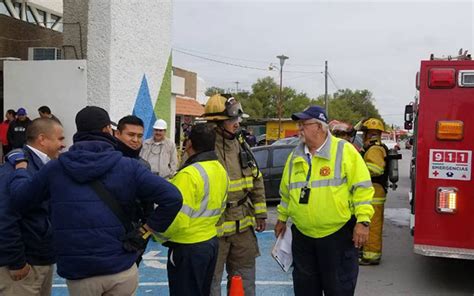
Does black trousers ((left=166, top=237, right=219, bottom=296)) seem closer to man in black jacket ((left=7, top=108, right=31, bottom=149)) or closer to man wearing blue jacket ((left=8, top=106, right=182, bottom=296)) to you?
man wearing blue jacket ((left=8, top=106, right=182, bottom=296))

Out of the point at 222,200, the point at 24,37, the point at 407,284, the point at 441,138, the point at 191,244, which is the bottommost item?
the point at 407,284

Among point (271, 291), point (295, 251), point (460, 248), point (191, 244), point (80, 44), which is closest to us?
point (191, 244)

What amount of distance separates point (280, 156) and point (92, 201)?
9.47 meters

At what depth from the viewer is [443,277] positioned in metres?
6.30

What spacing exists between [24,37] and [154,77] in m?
4.29

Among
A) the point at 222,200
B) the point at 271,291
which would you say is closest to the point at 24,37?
the point at 271,291

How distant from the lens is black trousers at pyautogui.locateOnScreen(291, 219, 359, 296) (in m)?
4.00

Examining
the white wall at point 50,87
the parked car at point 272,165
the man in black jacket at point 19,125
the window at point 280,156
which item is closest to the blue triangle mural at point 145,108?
the white wall at point 50,87

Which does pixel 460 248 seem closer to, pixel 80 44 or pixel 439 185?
pixel 439 185

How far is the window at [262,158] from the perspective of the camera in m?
12.0

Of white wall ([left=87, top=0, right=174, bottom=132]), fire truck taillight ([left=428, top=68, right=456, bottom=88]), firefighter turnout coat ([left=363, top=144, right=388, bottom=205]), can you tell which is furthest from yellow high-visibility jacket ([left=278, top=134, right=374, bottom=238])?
white wall ([left=87, top=0, right=174, bottom=132])

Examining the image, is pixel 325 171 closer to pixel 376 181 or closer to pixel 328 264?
pixel 328 264

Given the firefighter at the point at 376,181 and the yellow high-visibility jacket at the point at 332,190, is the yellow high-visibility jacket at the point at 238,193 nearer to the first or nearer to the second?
the yellow high-visibility jacket at the point at 332,190

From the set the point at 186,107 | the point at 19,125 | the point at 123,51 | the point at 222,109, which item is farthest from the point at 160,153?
the point at 186,107
